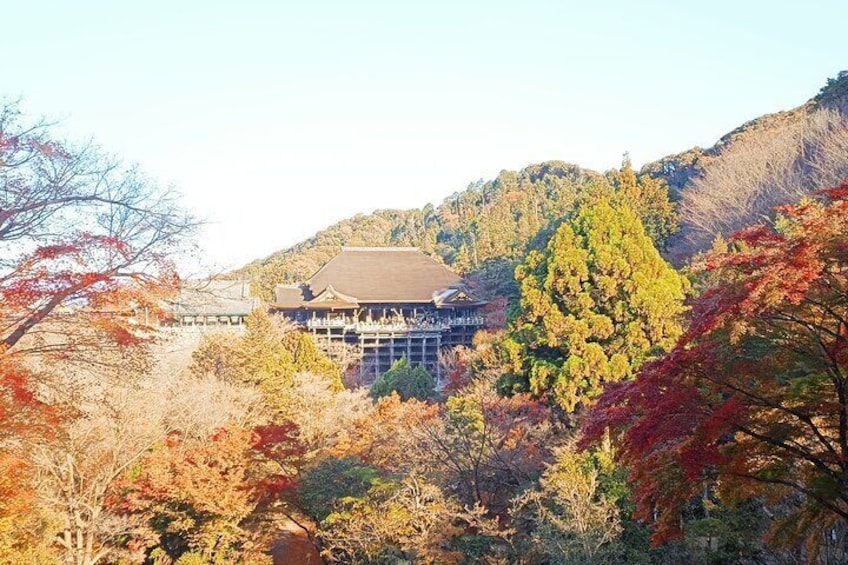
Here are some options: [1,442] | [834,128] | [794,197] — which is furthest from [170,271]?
[834,128]

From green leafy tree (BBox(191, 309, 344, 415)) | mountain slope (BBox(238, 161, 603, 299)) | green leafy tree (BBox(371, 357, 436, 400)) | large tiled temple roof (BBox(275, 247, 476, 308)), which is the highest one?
mountain slope (BBox(238, 161, 603, 299))

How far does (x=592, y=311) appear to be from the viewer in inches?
494

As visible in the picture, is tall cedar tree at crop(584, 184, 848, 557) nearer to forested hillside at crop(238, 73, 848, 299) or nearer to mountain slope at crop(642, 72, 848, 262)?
forested hillside at crop(238, 73, 848, 299)

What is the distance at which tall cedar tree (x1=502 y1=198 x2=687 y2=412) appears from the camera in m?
11.8

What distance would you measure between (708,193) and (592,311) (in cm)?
1466

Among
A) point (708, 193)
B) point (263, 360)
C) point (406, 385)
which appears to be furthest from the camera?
point (708, 193)

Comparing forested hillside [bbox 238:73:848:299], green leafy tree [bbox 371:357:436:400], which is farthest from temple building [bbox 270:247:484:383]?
green leafy tree [bbox 371:357:436:400]

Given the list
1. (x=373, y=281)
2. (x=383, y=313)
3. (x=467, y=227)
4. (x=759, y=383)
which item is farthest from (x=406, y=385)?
(x=467, y=227)

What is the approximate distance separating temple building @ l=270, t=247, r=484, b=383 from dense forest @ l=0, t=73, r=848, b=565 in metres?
6.81

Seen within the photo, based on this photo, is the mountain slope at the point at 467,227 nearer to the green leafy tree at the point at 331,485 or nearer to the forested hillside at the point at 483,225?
the forested hillside at the point at 483,225

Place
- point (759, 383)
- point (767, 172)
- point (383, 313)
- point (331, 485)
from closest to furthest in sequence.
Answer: point (759, 383) → point (331, 485) → point (767, 172) → point (383, 313)

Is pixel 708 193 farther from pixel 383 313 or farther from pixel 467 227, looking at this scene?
pixel 467 227

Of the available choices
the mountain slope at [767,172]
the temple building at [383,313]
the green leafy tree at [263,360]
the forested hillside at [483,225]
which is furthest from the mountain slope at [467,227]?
the green leafy tree at [263,360]

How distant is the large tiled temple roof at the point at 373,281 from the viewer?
26.4m
